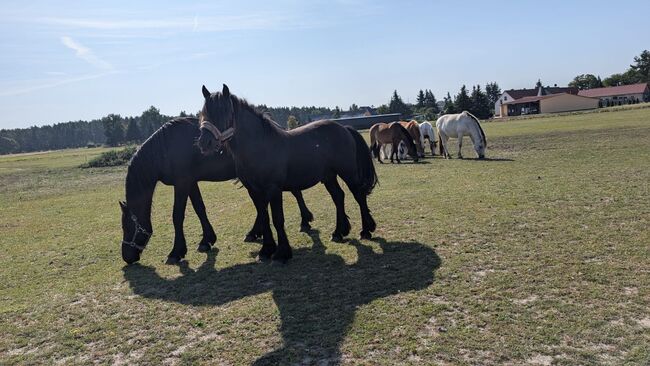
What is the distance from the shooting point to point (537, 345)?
341 cm

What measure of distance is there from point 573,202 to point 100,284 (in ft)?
26.3

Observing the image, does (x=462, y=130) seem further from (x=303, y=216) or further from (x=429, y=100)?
(x=429, y=100)

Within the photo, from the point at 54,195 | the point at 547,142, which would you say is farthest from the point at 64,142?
the point at 547,142

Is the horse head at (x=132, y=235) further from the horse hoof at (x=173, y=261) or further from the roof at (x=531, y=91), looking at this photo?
the roof at (x=531, y=91)

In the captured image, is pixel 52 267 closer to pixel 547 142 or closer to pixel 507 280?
pixel 507 280

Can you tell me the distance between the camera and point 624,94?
3172 inches

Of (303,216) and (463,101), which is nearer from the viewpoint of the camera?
(303,216)

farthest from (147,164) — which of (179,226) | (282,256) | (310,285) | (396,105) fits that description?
(396,105)

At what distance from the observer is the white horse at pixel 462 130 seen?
16.7m

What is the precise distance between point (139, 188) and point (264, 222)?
2113mm

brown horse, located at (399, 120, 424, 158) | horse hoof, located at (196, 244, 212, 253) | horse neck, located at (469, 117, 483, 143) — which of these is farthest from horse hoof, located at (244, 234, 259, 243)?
brown horse, located at (399, 120, 424, 158)

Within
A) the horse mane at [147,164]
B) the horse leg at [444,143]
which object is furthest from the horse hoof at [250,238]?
the horse leg at [444,143]

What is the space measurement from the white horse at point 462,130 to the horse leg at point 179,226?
511 inches

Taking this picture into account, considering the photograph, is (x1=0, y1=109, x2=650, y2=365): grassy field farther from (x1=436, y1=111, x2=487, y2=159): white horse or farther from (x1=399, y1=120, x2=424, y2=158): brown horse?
(x1=399, y1=120, x2=424, y2=158): brown horse
